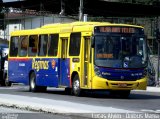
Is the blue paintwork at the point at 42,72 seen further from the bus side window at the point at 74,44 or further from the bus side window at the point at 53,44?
the bus side window at the point at 74,44

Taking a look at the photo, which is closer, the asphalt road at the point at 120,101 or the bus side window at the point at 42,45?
the asphalt road at the point at 120,101

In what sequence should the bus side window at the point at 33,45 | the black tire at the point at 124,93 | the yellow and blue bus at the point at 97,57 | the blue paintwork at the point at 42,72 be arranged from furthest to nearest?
the bus side window at the point at 33,45 < the blue paintwork at the point at 42,72 < the black tire at the point at 124,93 < the yellow and blue bus at the point at 97,57

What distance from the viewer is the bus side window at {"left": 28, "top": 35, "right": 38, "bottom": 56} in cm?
3048

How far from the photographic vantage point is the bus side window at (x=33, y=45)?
30484 millimetres

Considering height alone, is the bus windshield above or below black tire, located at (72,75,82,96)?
above

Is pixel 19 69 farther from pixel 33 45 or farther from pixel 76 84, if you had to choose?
pixel 76 84

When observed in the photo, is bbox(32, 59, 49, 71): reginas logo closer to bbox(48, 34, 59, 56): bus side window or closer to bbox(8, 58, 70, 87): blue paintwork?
bbox(8, 58, 70, 87): blue paintwork

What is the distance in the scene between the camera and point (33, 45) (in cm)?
3059

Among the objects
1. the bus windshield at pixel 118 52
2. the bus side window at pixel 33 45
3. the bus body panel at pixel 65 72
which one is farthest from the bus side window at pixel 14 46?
the bus windshield at pixel 118 52

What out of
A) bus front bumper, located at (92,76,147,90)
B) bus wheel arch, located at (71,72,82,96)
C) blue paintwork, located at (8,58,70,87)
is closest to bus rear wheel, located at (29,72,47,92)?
blue paintwork, located at (8,58,70,87)

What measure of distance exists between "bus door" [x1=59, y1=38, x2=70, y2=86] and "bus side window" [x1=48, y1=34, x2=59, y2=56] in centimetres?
57

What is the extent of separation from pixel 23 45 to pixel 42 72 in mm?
2731

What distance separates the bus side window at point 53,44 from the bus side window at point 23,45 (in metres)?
2.74

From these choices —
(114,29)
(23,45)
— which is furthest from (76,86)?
(23,45)
